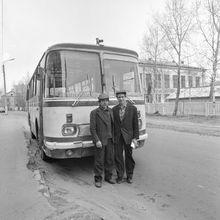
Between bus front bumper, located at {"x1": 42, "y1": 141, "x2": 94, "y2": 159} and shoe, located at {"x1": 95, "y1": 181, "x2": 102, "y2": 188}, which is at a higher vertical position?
bus front bumper, located at {"x1": 42, "y1": 141, "x2": 94, "y2": 159}


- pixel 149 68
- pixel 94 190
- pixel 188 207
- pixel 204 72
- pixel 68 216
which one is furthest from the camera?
pixel 149 68

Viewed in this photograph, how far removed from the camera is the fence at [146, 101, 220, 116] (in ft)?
65.2

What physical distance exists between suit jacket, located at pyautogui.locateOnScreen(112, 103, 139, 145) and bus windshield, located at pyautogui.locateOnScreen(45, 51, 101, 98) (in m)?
1.01

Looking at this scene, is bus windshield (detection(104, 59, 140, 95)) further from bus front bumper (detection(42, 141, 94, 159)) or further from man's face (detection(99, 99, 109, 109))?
bus front bumper (detection(42, 141, 94, 159))

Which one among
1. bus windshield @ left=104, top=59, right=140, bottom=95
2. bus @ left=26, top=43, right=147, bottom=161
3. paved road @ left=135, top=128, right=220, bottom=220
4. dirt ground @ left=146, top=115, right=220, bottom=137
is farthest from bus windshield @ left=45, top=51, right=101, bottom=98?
dirt ground @ left=146, top=115, right=220, bottom=137

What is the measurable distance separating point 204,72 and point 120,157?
60.8ft

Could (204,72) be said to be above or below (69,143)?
above

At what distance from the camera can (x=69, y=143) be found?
190 inches

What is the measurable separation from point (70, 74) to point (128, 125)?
173 centimetres

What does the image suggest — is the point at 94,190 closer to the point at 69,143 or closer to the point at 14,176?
the point at 69,143

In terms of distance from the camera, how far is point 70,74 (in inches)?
197

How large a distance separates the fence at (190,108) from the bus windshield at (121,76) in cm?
1620

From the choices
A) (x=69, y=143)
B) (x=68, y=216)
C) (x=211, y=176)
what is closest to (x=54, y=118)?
(x=69, y=143)

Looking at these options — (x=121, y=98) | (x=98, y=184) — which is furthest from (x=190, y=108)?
(x=98, y=184)
